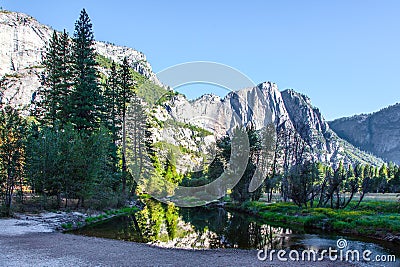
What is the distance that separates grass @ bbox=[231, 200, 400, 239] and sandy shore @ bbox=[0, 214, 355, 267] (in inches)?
390

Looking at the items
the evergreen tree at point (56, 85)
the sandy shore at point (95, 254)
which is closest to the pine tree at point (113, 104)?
the evergreen tree at point (56, 85)

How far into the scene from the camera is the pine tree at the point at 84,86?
35406 mm

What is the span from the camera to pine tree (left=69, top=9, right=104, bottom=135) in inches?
1394

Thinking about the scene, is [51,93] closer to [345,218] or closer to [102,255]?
[102,255]

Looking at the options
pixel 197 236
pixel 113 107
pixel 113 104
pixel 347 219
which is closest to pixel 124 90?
pixel 113 104

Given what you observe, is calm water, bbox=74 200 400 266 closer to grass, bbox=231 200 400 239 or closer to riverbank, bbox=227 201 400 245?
riverbank, bbox=227 201 400 245

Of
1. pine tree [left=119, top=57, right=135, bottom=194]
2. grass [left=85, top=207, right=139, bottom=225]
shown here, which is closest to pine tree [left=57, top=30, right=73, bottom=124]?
pine tree [left=119, top=57, right=135, bottom=194]

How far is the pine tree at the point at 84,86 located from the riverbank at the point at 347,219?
886 inches

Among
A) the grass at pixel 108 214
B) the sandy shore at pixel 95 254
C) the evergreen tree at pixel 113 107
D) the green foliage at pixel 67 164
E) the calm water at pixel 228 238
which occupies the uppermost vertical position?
the evergreen tree at pixel 113 107

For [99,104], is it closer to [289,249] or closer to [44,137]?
[44,137]

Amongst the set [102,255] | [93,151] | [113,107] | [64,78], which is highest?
[64,78]

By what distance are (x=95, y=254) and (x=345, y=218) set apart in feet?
66.3

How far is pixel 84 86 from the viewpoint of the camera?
119 feet

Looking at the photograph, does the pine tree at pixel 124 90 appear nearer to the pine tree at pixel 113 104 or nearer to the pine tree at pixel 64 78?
the pine tree at pixel 113 104
